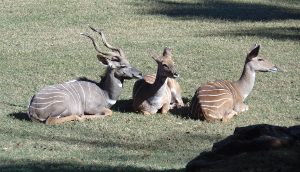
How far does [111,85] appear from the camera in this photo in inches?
483

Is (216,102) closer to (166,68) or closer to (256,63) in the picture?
(166,68)

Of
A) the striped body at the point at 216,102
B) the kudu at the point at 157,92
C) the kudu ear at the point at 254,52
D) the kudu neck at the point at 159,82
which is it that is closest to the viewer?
the striped body at the point at 216,102

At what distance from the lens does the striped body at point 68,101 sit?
11462 millimetres

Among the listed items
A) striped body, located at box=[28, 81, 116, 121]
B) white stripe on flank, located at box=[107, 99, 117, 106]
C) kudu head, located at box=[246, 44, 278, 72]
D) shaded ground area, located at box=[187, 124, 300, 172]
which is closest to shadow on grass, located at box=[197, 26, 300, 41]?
kudu head, located at box=[246, 44, 278, 72]

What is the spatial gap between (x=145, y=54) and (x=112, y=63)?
4.54 meters

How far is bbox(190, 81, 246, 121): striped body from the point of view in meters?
11.9

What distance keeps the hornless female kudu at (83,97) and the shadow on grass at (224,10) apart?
31.4ft

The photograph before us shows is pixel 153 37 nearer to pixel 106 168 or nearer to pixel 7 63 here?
pixel 7 63

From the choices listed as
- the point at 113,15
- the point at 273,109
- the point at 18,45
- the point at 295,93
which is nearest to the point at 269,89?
the point at 295,93

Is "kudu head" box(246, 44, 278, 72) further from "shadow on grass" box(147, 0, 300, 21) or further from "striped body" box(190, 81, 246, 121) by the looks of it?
"shadow on grass" box(147, 0, 300, 21)

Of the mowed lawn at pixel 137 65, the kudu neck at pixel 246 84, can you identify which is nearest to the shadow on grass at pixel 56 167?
the mowed lawn at pixel 137 65

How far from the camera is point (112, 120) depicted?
11.8 meters

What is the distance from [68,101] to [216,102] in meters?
2.11

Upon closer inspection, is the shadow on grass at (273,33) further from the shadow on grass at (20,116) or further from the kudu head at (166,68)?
the shadow on grass at (20,116)
